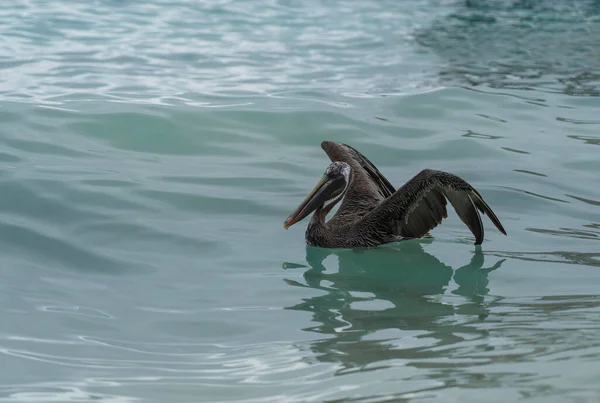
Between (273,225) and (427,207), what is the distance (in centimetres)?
118

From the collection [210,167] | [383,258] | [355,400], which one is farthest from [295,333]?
[210,167]

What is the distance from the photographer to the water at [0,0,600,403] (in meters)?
4.38

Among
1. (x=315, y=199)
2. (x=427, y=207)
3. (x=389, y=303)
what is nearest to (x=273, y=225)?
(x=315, y=199)

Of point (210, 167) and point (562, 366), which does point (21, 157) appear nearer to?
point (210, 167)

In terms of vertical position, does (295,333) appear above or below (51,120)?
below

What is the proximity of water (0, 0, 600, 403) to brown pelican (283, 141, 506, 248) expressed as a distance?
165 mm

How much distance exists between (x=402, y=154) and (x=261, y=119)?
161 cm

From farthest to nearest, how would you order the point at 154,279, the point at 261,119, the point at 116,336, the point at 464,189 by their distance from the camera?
the point at 261,119 → the point at 464,189 → the point at 154,279 → the point at 116,336

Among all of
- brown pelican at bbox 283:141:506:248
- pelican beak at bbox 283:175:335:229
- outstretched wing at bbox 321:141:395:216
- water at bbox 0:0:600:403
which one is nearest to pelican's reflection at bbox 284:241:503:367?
water at bbox 0:0:600:403

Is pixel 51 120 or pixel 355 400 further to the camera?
pixel 51 120

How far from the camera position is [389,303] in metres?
5.48

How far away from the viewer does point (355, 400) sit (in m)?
3.88

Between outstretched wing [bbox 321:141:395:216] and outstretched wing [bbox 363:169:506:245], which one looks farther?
outstretched wing [bbox 321:141:395:216]

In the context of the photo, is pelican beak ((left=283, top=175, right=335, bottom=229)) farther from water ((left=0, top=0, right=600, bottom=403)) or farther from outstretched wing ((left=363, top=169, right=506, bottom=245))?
outstretched wing ((left=363, top=169, right=506, bottom=245))
